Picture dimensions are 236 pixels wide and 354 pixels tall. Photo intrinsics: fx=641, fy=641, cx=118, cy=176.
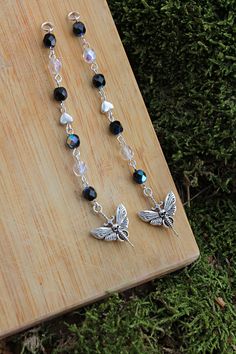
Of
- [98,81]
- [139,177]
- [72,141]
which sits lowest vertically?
[139,177]

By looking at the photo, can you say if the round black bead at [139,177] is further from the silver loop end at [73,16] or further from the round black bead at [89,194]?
the silver loop end at [73,16]

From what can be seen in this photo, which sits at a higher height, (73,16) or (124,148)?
(73,16)

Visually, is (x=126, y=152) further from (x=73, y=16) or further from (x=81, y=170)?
(x=73, y=16)

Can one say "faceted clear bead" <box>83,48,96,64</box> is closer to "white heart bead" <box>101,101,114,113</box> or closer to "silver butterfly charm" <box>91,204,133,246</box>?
"white heart bead" <box>101,101,114,113</box>

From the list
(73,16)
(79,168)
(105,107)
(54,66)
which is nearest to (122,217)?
(79,168)

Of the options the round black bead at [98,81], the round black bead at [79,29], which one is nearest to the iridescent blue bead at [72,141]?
the round black bead at [98,81]

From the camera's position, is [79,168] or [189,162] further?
[189,162]
